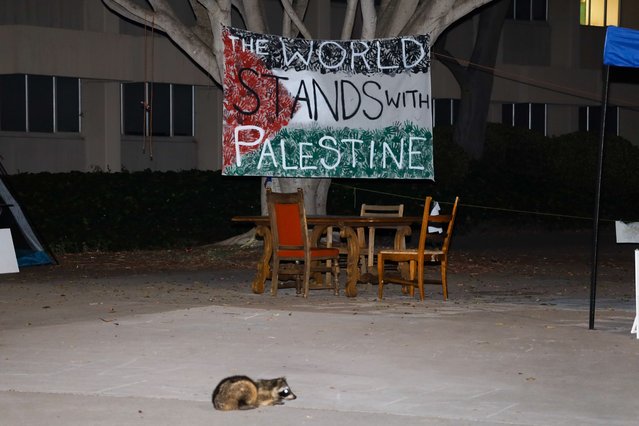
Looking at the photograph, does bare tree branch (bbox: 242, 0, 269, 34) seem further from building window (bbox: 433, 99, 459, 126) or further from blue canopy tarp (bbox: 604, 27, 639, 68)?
building window (bbox: 433, 99, 459, 126)

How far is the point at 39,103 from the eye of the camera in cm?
2592

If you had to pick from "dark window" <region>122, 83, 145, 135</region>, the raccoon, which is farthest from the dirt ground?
"dark window" <region>122, 83, 145, 135</region>

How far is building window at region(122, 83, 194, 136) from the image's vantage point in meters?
27.9

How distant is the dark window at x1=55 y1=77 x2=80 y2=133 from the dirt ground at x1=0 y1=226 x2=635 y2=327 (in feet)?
24.2

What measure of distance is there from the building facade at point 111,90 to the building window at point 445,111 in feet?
0.12

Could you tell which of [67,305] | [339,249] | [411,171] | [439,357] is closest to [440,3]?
[411,171]

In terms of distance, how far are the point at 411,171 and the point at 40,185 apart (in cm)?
758

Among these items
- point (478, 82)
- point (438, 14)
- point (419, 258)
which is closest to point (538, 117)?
point (478, 82)

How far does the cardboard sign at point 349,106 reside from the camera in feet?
52.1

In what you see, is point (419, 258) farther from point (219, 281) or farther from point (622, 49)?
point (622, 49)

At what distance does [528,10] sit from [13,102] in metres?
16.3

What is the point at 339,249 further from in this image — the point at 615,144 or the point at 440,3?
the point at 615,144

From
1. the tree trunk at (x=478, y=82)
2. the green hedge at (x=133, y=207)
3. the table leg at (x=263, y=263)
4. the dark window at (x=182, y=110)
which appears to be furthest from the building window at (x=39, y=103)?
the table leg at (x=263, y=263)

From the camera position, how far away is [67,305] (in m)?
12.6
